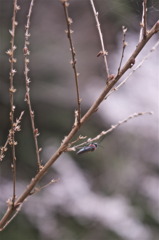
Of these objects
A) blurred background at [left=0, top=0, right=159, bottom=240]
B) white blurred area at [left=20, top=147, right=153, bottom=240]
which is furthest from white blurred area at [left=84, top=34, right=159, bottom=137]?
white blurred area at [left=20, top=147, right=153, bottom=240]

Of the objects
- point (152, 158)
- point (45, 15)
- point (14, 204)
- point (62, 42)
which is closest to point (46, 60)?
point (62, 42)

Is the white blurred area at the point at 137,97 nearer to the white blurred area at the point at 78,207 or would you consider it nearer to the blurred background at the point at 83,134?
the blurred background at the point at 83,134

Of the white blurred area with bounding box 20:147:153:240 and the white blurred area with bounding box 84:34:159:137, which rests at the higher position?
the white blurred area with bounding box 84:34:159:137

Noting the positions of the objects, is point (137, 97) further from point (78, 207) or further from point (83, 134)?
point (78, 207)

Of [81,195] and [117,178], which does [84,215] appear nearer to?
[81,195]

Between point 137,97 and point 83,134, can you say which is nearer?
point 83,134

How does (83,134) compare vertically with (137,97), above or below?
below

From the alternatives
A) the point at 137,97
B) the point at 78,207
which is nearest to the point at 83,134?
the point at 78,207

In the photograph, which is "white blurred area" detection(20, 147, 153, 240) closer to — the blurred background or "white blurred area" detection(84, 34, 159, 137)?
the blurred background

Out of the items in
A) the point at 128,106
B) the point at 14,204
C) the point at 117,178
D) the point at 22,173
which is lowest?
the point at 14,204
